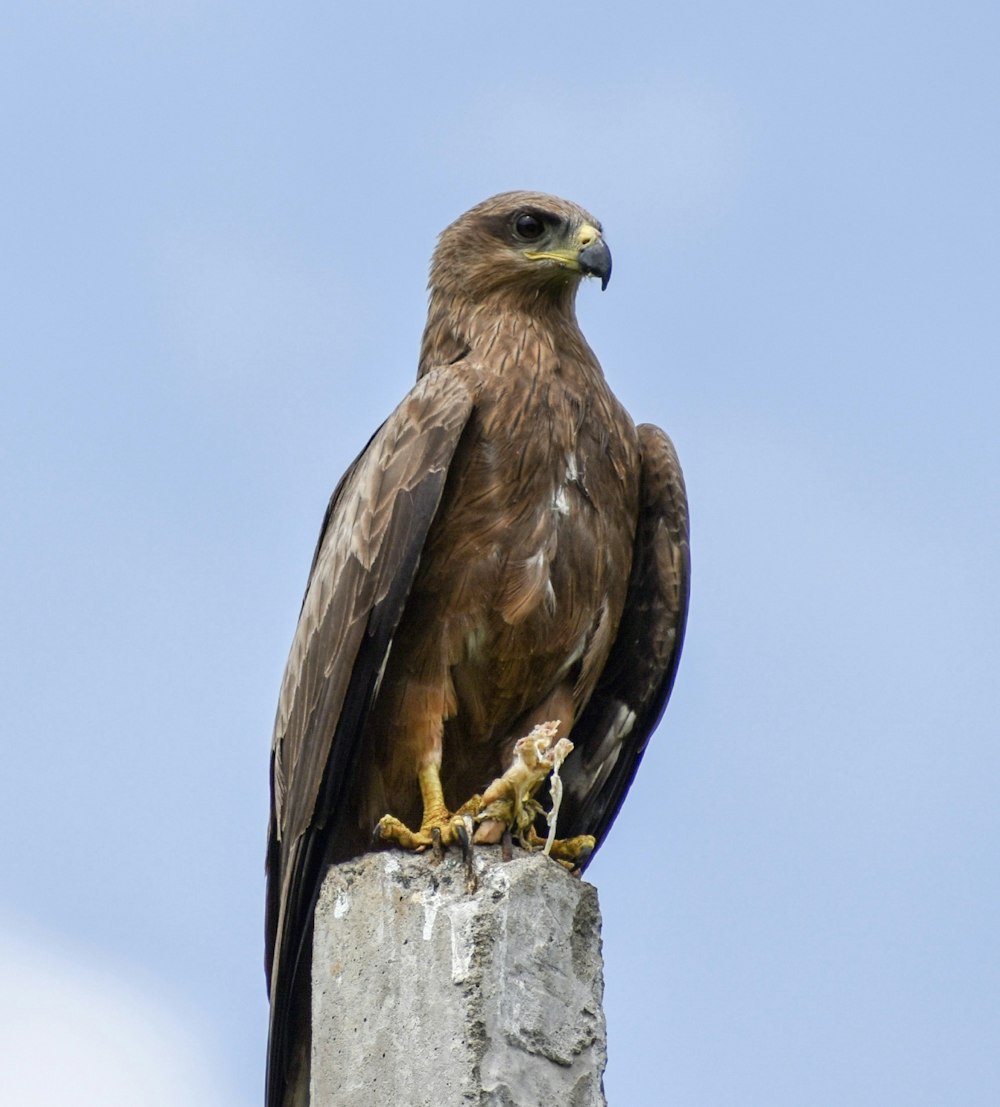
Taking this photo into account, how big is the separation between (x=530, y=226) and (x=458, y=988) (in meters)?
3.47

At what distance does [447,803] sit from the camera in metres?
7.11

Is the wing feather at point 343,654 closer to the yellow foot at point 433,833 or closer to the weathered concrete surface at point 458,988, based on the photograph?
the yellow foot at point 433,833

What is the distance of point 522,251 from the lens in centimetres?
760

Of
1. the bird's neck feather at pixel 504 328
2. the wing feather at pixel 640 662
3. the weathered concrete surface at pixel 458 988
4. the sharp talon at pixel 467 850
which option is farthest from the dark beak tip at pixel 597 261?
the weathered concrete surface at pixel 458 988

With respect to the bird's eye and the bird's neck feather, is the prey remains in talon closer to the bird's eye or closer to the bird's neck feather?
the bird's neck feather

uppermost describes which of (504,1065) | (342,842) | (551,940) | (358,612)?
(358,612)

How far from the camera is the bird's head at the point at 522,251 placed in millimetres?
7523

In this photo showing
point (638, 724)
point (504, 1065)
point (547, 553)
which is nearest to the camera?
point (504, 1065)

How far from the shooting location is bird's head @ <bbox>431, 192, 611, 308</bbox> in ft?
24.7

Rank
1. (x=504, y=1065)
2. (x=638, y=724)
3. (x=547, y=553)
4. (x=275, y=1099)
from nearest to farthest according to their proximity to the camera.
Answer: (x=504, y=1065)
(x=275, y=1099)
(x=547, y=553)
(x=638, y=724)

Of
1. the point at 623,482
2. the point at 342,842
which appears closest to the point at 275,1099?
the point at 342,842

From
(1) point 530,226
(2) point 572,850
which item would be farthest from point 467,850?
(1) point 530,226

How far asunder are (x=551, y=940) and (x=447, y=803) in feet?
5.86

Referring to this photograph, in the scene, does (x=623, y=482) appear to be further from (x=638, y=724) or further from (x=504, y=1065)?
(x=504, y=1065)
